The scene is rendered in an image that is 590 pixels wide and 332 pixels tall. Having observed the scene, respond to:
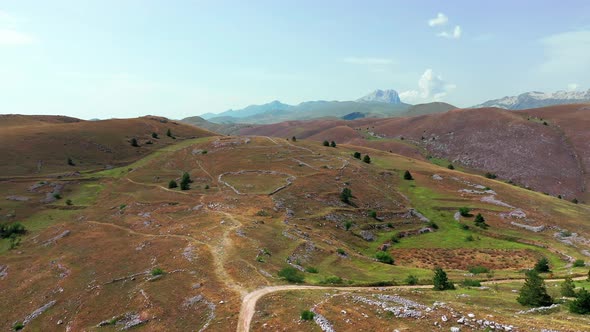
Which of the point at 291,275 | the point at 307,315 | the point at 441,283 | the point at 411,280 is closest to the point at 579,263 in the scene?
the point at 411,280

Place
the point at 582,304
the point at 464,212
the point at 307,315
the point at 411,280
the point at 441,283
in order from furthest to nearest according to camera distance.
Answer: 1. the point at 464,212
2. the point at 411,280
3. the point at 441,283
4. the point at 307,315
5. the point at 582,304

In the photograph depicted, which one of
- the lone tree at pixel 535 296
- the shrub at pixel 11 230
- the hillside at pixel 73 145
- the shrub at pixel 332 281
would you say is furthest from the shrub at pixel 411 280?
the hillside at pixel 73 145

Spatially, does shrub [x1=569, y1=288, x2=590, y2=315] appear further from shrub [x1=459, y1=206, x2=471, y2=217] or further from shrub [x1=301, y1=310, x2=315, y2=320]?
shrub [x1=459, y1=206, x2=471, y2=217]

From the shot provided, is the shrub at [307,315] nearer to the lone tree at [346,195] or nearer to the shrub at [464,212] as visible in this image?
the lone tree at [346,195]

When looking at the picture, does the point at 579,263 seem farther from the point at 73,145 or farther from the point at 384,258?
the point at 73,145

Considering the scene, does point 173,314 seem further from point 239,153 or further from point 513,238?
point 239,153

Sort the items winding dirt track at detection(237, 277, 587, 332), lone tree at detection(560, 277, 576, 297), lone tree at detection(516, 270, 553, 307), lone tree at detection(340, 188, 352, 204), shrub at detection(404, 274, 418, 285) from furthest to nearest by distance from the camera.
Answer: lone tree at detection(340, 188, 352, 204)
shrub at detection(404, 274, 418, 285)
lone tree at detection(560, 277, 576, 297)
winding dirt track at detection(237, 277, 587, 332)
lone tree at detection(516, 270, 553, 307)

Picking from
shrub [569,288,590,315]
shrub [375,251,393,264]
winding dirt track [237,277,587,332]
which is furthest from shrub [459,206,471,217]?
shrub [569,288,590,315]

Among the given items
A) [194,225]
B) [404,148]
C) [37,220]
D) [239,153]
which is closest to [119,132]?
[239,153]
